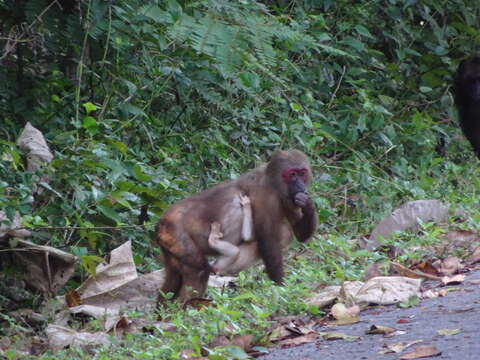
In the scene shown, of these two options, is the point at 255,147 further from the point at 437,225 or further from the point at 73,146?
the point at 73,146

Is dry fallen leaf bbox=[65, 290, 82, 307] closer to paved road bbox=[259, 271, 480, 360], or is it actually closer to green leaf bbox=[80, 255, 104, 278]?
green leaf bbox=[80, 255, 104, 278]

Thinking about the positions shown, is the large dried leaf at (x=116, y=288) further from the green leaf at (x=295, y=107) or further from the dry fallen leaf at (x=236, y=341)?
the green leaf at (x=295, y=107)

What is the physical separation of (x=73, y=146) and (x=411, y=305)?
333 centimetres

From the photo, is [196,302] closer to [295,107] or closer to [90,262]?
[90,262]

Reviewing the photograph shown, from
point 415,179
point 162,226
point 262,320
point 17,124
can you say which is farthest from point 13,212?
point 415,179

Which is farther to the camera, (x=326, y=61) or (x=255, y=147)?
(x=326, y=61)

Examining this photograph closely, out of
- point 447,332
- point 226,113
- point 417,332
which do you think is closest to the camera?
point 447,332

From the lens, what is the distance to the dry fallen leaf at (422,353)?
4.16m

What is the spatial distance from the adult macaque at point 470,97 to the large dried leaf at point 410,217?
1.76 metres

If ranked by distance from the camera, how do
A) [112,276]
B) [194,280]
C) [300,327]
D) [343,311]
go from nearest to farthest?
[300,327] < [343,311] < [112,276] < [194,280]

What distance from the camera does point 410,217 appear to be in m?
8.72

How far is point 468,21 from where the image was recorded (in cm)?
1334

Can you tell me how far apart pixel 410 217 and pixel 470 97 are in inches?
87.6

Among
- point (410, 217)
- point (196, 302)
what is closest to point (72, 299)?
point (196, 302)
